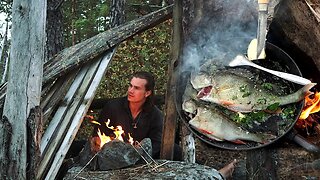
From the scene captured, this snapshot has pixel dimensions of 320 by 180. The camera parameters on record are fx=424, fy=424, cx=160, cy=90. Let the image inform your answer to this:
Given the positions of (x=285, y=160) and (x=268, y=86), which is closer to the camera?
(x=268, y=86)

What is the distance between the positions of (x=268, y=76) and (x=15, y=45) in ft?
7.66

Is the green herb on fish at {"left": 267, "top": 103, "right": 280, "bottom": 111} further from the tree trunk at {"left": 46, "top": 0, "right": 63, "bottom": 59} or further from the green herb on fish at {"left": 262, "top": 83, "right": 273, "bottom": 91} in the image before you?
the tree trunk at {"left": 46, "top": 0, "right": 63, "bottom": 59}

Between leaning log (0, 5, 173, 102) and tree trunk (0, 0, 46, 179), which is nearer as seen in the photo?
tree trunk (0, 0, 46, 179)

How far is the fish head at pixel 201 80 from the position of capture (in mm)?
4113

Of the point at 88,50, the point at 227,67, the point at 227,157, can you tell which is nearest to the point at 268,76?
the point at 227,67

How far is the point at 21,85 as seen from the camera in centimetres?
342

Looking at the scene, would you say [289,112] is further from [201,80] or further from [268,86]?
[201,80]

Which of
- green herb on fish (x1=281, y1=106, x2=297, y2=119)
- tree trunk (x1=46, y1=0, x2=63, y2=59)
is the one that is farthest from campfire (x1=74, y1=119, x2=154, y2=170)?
tree trunk (x1=46, y1=0, x2=63, y2=59)

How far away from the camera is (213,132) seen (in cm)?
411

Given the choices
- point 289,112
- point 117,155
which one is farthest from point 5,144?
point 289,112

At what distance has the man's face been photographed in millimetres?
5422

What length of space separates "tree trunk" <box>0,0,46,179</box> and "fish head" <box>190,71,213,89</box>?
1.51 m

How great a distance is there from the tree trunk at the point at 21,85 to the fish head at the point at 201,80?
4.95ft

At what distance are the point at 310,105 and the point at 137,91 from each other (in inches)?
84.5
